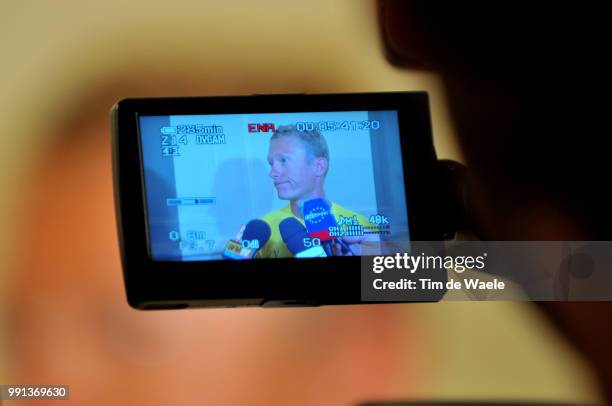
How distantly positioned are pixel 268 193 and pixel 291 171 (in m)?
0.03

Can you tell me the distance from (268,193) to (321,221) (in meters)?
0.06

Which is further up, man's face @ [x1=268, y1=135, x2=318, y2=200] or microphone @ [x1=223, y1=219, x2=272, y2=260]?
man's face @ [x1=268, y1=135, x2=318, y2=200]

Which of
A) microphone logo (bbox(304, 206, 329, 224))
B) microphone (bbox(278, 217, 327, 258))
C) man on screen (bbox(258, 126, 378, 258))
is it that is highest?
man on screen (bbox(258, 126, 378, 258))

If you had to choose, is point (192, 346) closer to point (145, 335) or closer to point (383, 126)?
point (145, 335)

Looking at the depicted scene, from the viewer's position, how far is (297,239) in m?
0.54

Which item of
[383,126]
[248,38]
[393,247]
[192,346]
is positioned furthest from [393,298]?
[248,38]

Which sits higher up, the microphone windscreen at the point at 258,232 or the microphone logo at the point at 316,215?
the microphone logo at the point at 316,215

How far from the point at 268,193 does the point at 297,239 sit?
5 cm

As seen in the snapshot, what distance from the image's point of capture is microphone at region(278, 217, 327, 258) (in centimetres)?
53

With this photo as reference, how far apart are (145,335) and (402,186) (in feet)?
1.37

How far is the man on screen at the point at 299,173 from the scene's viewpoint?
544 mm

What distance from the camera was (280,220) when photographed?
544 millimetres

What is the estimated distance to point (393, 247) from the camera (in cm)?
54
